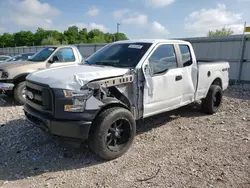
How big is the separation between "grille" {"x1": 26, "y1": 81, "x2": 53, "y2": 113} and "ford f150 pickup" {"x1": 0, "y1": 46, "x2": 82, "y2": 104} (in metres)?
3.14

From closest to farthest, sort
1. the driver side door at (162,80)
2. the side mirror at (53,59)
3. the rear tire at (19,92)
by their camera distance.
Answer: the driver side door at (162,80), the rear tire at (19,92), the side mirror at (53,59)

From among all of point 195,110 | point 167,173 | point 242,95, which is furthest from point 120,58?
point 242,95

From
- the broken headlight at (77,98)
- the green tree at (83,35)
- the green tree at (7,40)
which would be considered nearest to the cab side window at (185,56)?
the broken headlight at (77,98)

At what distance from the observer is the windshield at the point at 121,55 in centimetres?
422

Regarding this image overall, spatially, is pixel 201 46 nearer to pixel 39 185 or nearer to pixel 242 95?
pixel 242 95

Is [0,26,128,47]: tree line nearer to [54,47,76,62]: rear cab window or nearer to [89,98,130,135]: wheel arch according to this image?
[54,47,76,62]: rear cab window

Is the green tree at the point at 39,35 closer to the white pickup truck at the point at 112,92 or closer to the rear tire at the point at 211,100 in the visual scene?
the rear tire at the point at 211,100

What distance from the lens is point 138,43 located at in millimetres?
4652

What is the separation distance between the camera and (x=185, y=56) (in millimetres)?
5230

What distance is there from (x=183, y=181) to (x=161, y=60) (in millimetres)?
2321

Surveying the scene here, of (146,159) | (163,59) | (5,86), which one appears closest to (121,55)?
(163,59)

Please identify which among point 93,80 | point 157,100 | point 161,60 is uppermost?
point 161,60

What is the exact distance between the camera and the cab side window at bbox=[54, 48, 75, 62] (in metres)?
A: 7.78

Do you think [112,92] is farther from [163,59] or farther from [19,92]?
[19,92]
